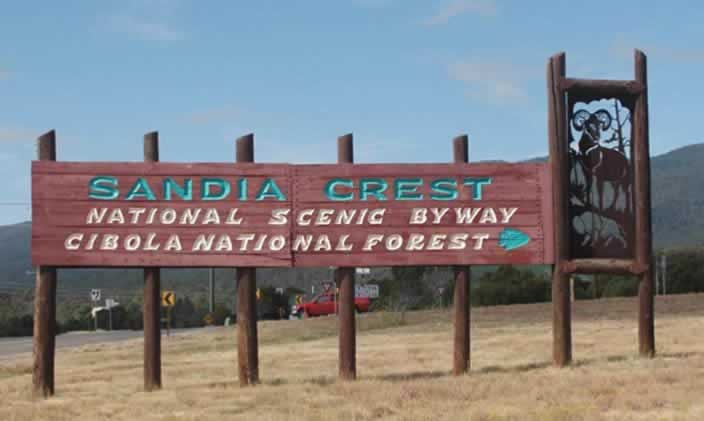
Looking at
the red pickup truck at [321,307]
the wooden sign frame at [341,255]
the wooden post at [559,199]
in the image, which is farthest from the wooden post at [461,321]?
the red pickup truck at [321,307]

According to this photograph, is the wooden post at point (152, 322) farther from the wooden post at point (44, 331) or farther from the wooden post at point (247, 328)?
the wooden post at point (44, 331)

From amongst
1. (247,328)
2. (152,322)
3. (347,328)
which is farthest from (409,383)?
(152,322)

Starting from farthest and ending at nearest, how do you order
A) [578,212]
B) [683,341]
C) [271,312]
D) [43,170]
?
[271,312] < [683,341] < [578,212] < [43,170]

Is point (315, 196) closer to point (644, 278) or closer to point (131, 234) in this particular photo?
point (131, 234)

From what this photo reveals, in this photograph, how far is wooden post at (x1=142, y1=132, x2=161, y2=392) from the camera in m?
17.5

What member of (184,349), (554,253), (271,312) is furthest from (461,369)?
(271,312)

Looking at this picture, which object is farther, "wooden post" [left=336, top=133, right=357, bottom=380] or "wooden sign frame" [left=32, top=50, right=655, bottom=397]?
"wooden post" [left=336, top=133, right=357, bottom=380]

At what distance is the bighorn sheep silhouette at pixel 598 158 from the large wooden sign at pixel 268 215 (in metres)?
1.55

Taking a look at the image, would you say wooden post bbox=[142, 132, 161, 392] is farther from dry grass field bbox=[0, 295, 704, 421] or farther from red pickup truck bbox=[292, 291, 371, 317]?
red pickup truck bbox=[292, 291, 371, 317]

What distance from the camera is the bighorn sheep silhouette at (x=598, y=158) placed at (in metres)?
18.9

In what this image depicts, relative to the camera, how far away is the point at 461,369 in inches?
715

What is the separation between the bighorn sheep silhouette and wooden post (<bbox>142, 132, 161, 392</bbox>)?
753 centimetres

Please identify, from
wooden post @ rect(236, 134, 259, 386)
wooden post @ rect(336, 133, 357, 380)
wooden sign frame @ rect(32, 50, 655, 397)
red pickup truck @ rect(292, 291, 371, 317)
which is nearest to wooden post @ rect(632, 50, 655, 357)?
wooden sign frame @ rect(32, 50, 655, 397)

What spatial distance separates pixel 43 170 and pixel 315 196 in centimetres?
454
